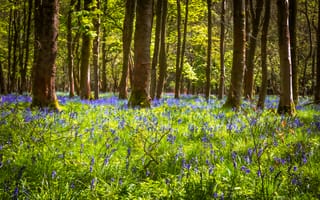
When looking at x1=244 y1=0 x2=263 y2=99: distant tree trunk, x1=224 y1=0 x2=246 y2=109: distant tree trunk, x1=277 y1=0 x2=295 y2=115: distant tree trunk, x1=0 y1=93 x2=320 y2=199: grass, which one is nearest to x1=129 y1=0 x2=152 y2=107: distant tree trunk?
x1=224 y1=0 x2=246 y2=109: distant tree trunk

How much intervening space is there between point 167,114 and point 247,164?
5168 millimetres

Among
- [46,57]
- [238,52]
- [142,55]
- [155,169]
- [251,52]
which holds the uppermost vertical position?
[251,52]

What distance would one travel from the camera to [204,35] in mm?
25484

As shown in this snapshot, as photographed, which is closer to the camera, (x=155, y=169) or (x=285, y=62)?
(x=155, y=169)

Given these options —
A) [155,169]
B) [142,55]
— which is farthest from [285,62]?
[155,169]

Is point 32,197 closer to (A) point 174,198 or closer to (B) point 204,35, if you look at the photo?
(A) point 174,198

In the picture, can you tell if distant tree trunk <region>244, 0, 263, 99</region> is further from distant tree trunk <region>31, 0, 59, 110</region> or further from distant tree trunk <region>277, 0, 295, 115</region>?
distant tree trunk <region>31, 0, 59, 110</region>

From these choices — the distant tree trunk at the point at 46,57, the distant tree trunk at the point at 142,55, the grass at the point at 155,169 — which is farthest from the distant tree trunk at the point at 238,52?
the distant tree trunk at the point at 46,57

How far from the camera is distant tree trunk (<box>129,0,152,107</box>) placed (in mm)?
11375

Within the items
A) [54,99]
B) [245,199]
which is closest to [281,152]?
[245,199]

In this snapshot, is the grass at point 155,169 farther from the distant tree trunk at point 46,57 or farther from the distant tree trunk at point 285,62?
the distant tree trunk at point 285,62

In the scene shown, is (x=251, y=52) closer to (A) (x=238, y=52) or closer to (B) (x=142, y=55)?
(A) (x=238, y=52)

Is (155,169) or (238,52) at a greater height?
(238,52)

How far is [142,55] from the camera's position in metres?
11.4
